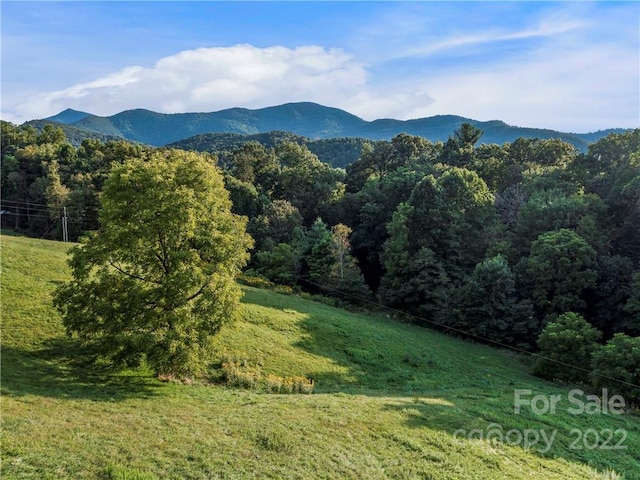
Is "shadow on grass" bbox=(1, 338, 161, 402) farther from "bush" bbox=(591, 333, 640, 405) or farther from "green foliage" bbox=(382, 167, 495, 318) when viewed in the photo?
"green foliage" bbox=(382, 167, 495, 318)

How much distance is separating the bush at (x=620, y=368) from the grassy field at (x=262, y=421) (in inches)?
75.6

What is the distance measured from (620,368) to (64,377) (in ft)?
88.5

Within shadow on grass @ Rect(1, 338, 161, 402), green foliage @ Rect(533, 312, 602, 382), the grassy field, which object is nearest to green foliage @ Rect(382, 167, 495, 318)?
green foliage @ Rect(533, 312, 602, 382)

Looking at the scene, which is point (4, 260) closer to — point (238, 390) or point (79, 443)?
point (238, 390)

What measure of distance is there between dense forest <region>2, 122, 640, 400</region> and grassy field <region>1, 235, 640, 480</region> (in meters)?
8.81

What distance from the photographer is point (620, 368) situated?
23703mm

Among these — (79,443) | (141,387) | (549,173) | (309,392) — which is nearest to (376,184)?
(549,173)

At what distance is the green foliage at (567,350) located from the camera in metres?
28.5

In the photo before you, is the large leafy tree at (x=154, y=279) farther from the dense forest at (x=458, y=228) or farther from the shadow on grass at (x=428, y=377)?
the shadow on grass at (x=428, y=377)

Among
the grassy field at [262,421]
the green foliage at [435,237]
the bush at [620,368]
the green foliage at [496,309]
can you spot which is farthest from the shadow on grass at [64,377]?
the green foliage at [435,237]

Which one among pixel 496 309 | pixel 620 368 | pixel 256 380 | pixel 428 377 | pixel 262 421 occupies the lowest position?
pixel 428 377

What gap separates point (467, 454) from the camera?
1326 centimetres

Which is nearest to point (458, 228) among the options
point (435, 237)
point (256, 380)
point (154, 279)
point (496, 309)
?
point (435, 237)

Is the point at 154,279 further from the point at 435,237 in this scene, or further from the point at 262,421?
the point at 435,237
